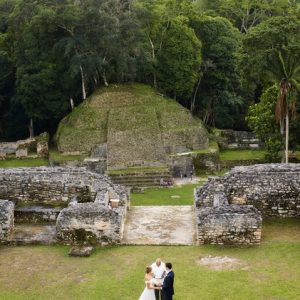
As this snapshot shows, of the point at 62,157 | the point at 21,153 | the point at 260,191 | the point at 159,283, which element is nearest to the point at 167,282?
the point at 159,283

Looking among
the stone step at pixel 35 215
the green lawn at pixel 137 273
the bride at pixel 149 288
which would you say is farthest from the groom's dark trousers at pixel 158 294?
the stone step at pixel 35 215

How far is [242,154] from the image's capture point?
3384cm

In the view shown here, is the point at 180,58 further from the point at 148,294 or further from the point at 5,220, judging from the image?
the point at 148,294

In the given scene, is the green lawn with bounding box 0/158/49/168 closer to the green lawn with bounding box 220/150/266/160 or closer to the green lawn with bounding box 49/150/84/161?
the green lawn with bounding box 49/150/84/161

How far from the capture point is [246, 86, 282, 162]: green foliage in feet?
95.1

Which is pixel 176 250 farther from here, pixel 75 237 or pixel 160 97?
pixel 160 97

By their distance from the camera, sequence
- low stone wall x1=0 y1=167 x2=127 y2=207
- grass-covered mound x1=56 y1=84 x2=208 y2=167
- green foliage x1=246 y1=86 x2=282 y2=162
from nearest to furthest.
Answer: low stone wall x1=0 y1=167 x2=127 y2=207 → green foliage x1=246 y1=86 x2=282 y2=162 → grass-covered mound x1=56 y1=84 x2=208 y2=167

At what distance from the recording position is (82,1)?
34844 mm

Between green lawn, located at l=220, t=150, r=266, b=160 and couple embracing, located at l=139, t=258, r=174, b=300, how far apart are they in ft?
69.0

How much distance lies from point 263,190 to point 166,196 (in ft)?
23.2

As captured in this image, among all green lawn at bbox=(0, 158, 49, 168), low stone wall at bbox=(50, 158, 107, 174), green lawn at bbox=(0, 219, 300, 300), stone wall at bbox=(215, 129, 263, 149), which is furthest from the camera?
stone wall at bbox=(215, 129, 263, 149)

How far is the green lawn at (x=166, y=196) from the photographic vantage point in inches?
925

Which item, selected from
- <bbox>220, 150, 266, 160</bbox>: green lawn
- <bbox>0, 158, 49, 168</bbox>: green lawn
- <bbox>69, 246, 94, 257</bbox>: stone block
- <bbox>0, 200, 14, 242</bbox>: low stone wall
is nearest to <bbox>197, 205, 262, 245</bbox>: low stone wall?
<bbox>69, 246, 94, 257</bbox>: stone block

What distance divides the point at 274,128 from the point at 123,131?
8.70 meters
